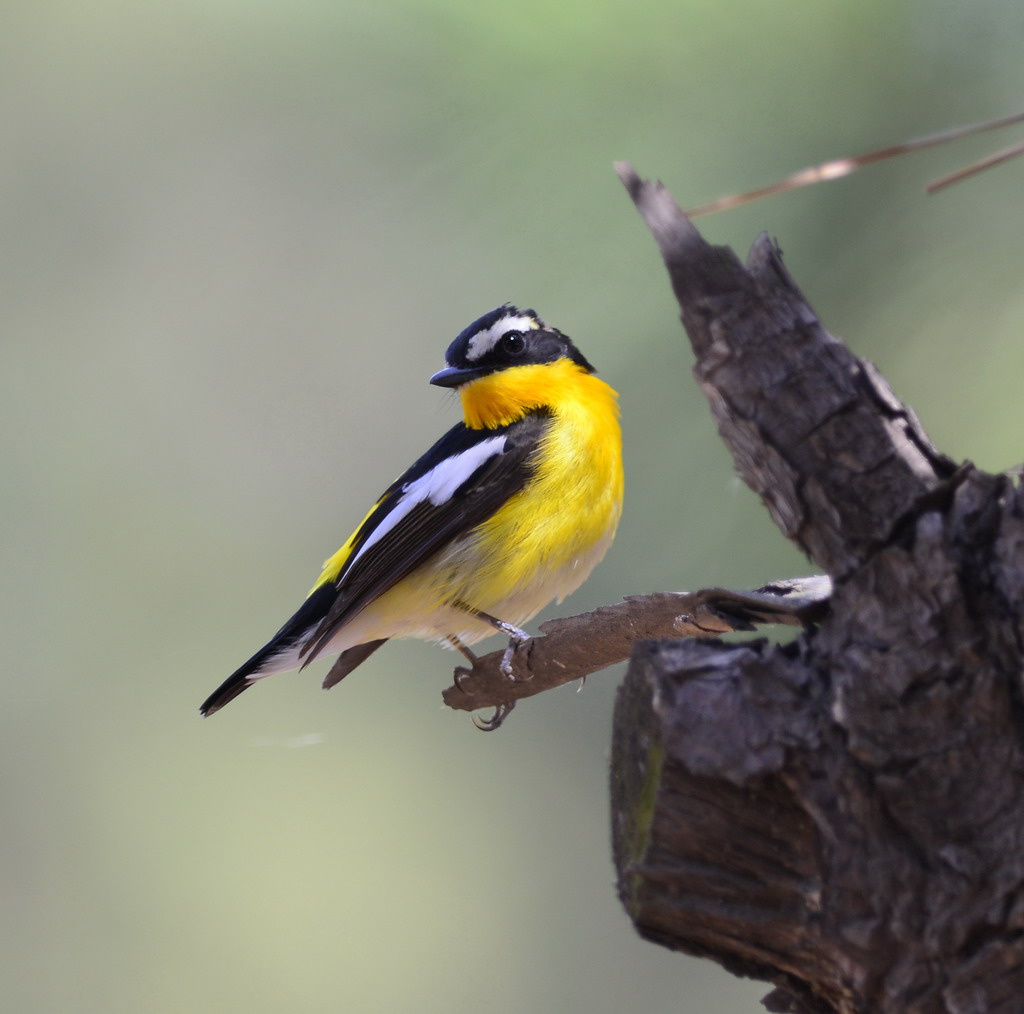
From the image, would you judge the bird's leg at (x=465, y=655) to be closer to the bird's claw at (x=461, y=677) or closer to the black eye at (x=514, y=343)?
the bird's claw at (x=461, y=677)

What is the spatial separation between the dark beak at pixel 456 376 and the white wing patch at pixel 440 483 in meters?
0.18

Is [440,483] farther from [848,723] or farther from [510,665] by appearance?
[848,723]

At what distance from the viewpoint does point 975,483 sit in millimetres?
1194

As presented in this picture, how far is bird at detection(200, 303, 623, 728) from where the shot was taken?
315 cm

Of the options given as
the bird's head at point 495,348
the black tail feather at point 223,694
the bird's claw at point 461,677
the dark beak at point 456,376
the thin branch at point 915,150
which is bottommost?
the bird's claw at point 461,677

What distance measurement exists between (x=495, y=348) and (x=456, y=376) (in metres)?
0.17

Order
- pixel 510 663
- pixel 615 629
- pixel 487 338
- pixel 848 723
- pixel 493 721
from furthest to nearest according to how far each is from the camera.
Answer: pixel 493 721, pixel 487 338, pixel 510 663, pixel 615 629, pixel 848 723

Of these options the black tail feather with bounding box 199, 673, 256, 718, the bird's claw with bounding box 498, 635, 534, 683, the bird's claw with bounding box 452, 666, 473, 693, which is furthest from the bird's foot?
the black tail feather with bounding box 199, 673, 256, 718

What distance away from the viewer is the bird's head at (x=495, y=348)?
3.34m

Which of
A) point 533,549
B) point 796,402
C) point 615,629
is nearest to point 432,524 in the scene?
point 533,549

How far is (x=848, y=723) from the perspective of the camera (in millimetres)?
1174

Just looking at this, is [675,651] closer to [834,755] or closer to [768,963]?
[834,755]

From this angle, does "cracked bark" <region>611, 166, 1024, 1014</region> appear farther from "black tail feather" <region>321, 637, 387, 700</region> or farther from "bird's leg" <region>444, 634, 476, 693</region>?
"black tail feather" <region>321, 637, 387, 700</region>

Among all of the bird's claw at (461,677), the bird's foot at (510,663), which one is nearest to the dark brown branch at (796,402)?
the bird's foot at (510,663)
